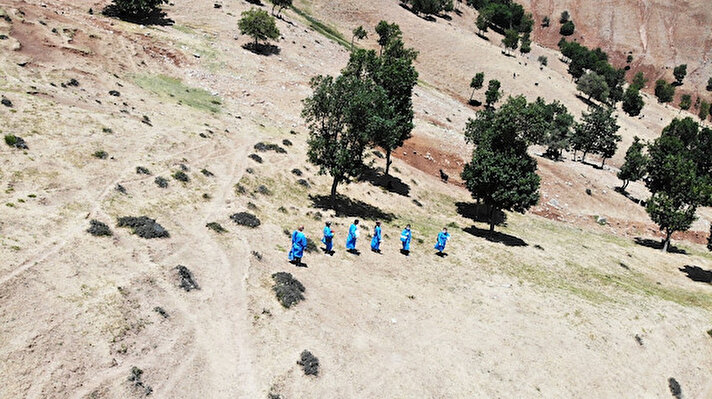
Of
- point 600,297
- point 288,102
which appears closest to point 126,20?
point 288,102

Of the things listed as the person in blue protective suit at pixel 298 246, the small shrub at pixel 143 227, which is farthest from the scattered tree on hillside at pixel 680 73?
the small shrub at pixel 143 227

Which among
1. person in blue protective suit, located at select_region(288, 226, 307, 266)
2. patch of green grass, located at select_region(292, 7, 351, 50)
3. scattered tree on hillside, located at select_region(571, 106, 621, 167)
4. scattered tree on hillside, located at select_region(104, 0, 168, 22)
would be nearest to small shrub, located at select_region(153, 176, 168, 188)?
person in blue protective suit, located at select_region(288, 226, 307, 266)

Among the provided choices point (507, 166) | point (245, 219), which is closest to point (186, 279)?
point (245, 219)

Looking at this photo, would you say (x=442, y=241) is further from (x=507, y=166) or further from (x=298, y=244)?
(x=298, y=244)

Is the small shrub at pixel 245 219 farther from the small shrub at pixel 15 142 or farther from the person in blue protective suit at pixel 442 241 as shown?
the small shrub at pixel 15 142

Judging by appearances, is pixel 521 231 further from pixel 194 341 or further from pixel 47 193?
pixel 47 193

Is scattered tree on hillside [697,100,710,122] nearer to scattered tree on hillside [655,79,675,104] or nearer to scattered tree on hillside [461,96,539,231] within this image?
scattered tree on hillside [655,79,675,104]
